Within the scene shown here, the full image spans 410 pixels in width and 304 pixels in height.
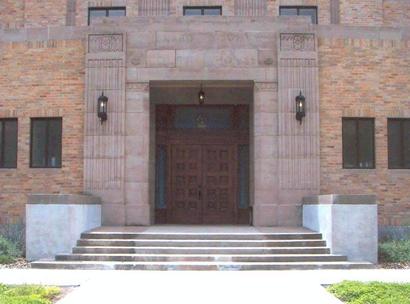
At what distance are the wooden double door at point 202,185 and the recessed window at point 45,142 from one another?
3785 millimetres

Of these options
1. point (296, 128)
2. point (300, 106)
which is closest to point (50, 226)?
point (296, 128)

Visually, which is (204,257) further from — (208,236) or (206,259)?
(208,236)

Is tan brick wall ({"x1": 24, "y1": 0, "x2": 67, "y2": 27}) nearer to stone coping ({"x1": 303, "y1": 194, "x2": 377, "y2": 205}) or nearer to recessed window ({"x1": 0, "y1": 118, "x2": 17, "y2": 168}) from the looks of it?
recessed window ({"x1": 0, "y1": 118, "x2": 17, "y2": 168})

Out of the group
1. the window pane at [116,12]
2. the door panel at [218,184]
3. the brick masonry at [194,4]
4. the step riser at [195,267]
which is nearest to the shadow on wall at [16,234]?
the step riser at [195,267]

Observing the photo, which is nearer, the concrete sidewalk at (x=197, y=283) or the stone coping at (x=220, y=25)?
the concrete sidewalk at (x=197, y=283)

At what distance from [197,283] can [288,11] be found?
1486cm

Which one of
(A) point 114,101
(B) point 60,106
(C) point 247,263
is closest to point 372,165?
(C) point 247,263

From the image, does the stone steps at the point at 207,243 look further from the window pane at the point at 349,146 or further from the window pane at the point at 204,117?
the window pane at the point at 204,117

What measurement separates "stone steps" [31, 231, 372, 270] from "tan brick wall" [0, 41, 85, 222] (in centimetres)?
365

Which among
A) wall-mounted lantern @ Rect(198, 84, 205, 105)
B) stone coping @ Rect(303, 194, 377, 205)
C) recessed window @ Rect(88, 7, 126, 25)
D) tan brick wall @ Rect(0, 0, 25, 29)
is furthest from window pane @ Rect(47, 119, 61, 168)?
stone coping @ Rect(303, 194, 377, 205)

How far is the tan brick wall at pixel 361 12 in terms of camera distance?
23.0 meters

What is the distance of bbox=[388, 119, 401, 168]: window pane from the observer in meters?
18.0

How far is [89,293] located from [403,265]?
7.43 m

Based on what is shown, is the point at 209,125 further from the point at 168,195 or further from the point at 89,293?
the point at 89,293
